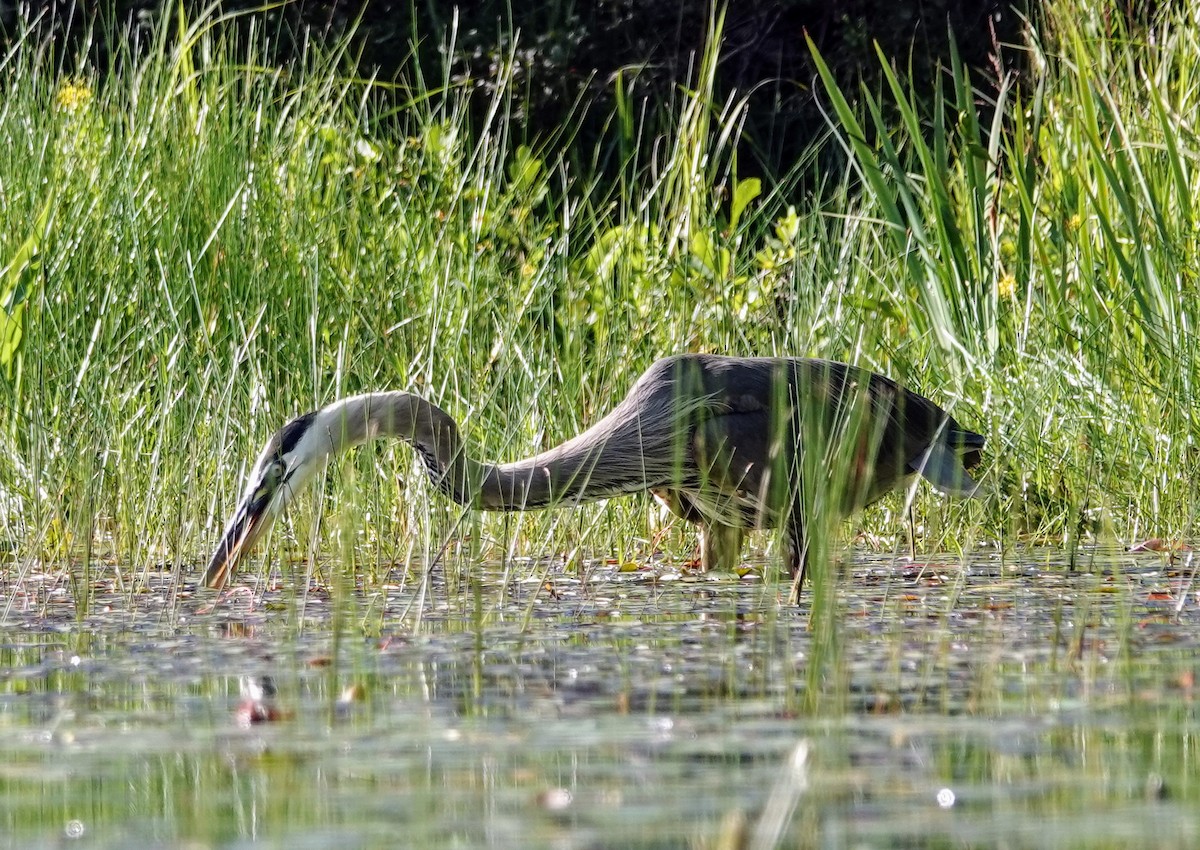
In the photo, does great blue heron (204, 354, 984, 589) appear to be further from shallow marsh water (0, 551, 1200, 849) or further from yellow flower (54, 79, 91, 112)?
yellow flower (54, 79, 91, 112)

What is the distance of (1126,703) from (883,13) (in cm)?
924

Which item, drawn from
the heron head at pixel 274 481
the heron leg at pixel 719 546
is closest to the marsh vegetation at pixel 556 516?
the heron head at pixel 274 481

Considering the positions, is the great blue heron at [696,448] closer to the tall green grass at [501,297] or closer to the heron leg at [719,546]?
the heron leg at [719,546]

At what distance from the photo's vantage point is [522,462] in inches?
198

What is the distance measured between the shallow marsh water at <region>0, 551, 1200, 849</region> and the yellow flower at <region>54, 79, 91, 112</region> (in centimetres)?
286

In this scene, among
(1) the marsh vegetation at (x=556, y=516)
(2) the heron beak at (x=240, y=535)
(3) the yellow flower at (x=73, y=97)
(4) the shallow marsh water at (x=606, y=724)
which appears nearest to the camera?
(4) the shallow marsh water at (x=606, y=724)

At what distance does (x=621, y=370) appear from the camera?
19.5ft

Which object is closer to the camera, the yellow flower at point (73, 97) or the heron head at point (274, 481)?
the heron head at point (274, 481)

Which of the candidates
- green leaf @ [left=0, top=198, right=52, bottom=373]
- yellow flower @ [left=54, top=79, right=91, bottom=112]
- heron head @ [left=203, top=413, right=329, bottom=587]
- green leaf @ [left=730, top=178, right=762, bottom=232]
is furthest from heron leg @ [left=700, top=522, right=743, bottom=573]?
yellow flower @ [left=54, top=79, right=91, bottom=112]

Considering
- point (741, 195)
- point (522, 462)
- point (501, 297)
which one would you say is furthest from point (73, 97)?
point (522, 462)

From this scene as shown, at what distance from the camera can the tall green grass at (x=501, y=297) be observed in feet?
16.8

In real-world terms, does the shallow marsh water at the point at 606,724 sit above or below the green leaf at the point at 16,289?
below

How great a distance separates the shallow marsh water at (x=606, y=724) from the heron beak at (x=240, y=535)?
35 cm

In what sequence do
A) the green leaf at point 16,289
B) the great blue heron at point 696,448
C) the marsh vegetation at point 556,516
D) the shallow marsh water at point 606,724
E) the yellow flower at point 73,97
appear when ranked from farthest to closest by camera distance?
the yellow flower at point 73,97
the green leaf at point 16,289
the great blue heron at point 696,448
the marsh vegetation at point 556,516
the shallow marsh water at point 606,724
